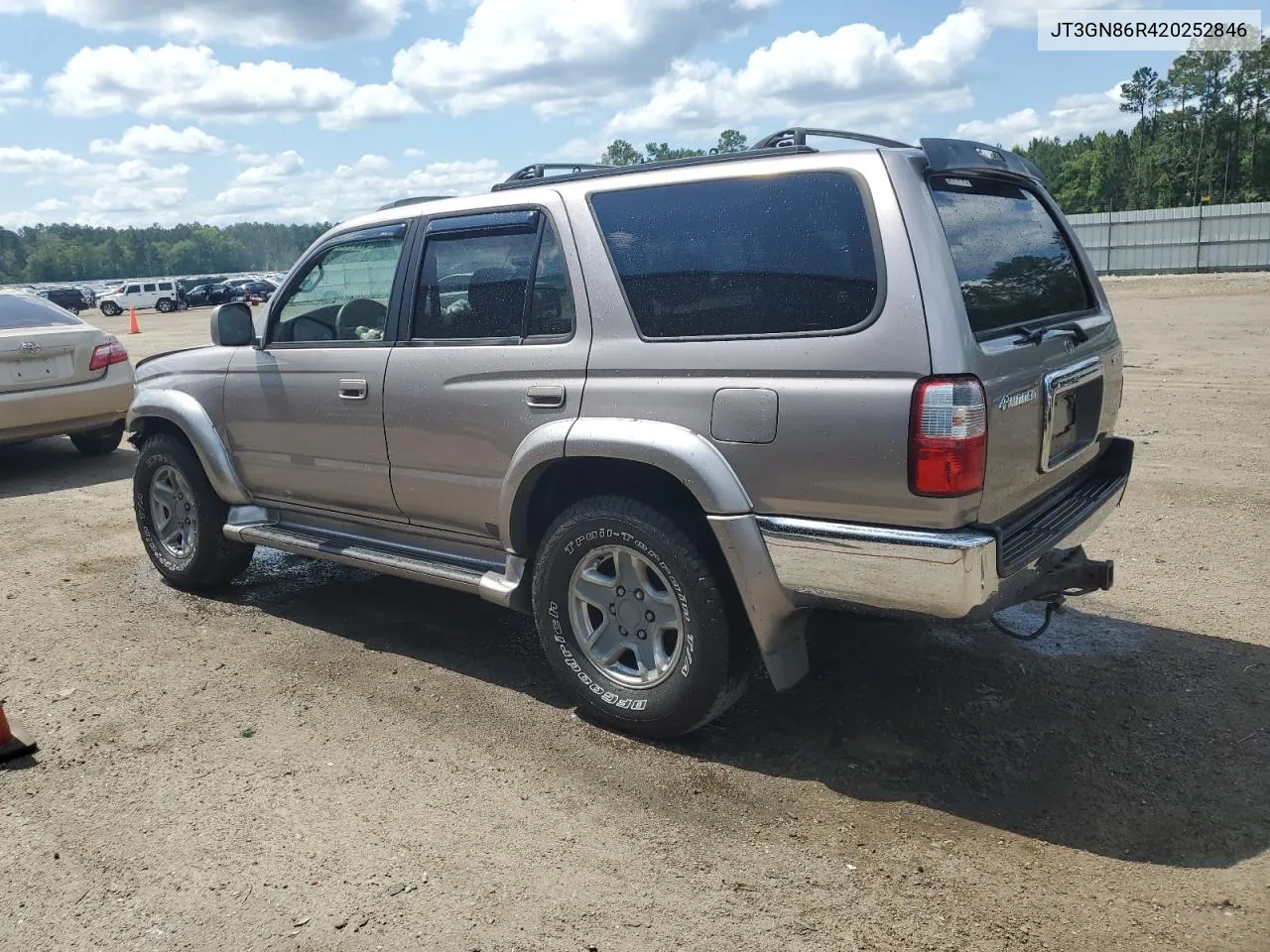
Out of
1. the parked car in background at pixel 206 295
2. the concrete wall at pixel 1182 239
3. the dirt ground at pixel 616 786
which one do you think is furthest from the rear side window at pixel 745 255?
the parked car in background at pixel 206 295

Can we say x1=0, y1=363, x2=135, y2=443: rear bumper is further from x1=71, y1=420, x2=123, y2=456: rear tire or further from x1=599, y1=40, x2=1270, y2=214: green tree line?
x1=599, y1=40, x2=1270, y2=214: green tree line

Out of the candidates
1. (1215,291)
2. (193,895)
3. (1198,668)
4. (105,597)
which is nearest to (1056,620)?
(1198,668)

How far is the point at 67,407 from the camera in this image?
8.89 metres

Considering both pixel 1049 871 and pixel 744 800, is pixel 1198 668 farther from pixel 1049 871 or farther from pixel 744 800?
pixel 744 800

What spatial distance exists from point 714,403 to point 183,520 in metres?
3.60

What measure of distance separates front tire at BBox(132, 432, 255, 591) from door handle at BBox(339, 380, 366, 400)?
1.27m

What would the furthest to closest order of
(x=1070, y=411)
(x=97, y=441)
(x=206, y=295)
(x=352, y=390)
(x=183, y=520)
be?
(x=206, y=295)
(x=97, y=441)
(x=183, y=520)
(x=352, y=390)
(x=1070, y=411)

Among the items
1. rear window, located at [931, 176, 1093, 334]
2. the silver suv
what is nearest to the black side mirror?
the silver suv

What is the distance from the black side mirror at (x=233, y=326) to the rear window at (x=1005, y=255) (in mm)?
3340

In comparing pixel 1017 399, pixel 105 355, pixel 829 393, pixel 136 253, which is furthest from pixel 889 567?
pixel 136 253

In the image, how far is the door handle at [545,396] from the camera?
12.7ft

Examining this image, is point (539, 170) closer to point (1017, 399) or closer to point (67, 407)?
point (1017, 399)

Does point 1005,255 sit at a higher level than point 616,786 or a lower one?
higher

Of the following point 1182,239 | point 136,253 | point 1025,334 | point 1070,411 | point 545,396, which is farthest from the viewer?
point 136,253
